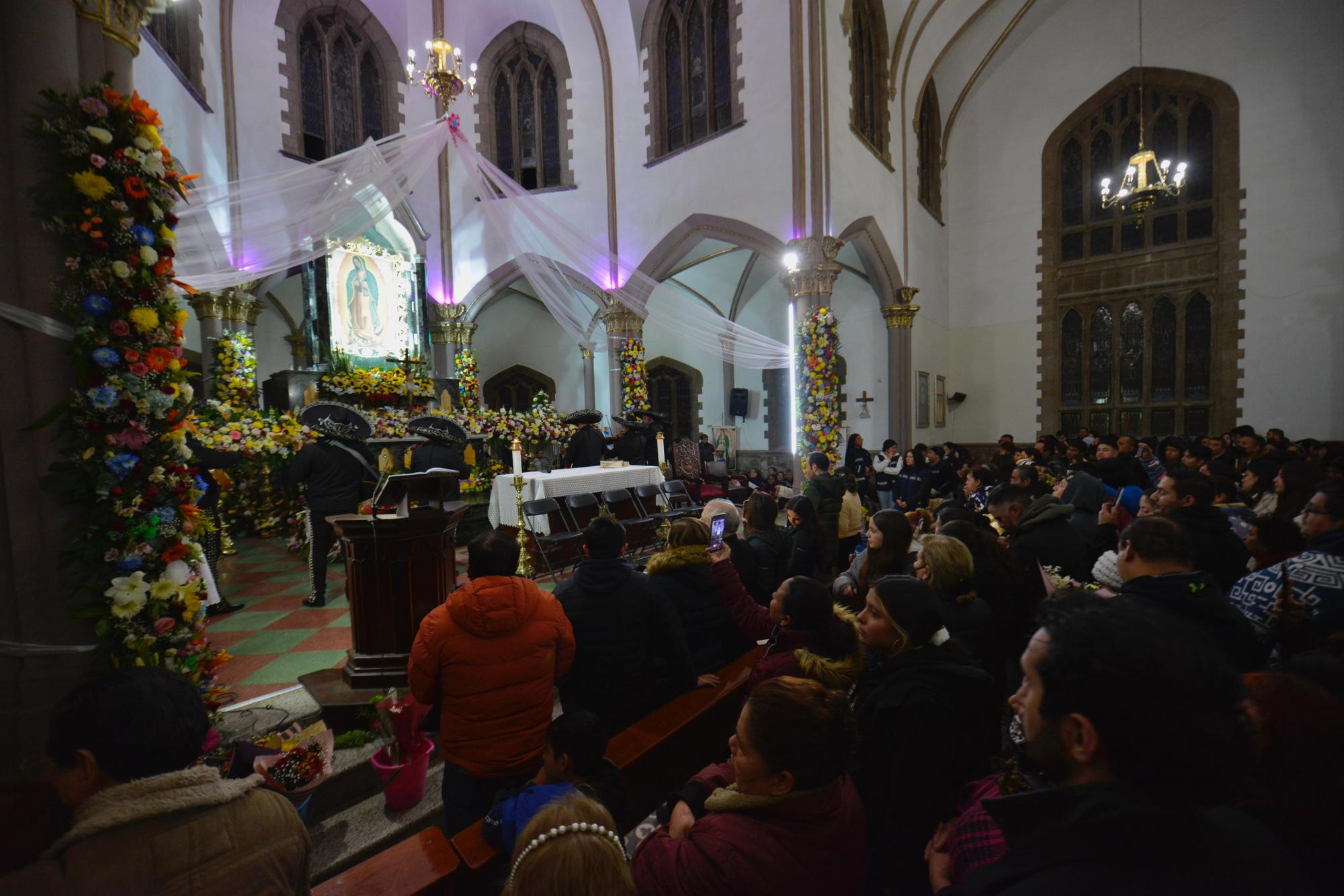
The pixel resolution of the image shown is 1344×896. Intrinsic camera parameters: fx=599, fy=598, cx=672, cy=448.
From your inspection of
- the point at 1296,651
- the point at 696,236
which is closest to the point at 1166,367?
the point at 696,236

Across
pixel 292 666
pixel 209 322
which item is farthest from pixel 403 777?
pixel 209 322

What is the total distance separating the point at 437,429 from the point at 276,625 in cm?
371

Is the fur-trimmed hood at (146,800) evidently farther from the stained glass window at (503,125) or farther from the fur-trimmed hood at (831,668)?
the stained glass window at (503,125)

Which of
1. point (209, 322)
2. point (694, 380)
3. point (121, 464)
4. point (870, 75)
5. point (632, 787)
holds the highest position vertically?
point (870, 75)

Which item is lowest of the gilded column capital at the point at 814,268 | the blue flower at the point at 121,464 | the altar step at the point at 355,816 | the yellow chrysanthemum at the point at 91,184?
the altar step at the point at 355,816

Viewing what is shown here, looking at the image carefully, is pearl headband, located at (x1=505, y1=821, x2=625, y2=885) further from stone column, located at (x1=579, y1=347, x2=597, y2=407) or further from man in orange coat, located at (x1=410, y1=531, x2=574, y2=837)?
stone column, located at (x1=579, y1=347, x2=597, y2=407)

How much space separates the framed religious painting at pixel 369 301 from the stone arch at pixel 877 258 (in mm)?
7723

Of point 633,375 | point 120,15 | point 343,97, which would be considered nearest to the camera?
point 120,15

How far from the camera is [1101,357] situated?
12523mm

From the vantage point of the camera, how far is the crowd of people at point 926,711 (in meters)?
0.79

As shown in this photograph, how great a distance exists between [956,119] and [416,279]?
480 inches

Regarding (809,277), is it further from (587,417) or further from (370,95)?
(370,95)

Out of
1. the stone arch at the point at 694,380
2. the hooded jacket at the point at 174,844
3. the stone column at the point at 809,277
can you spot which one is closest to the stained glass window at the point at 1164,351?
the stone column at the point at 809,277

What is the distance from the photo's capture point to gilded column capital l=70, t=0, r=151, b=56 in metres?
2.47
